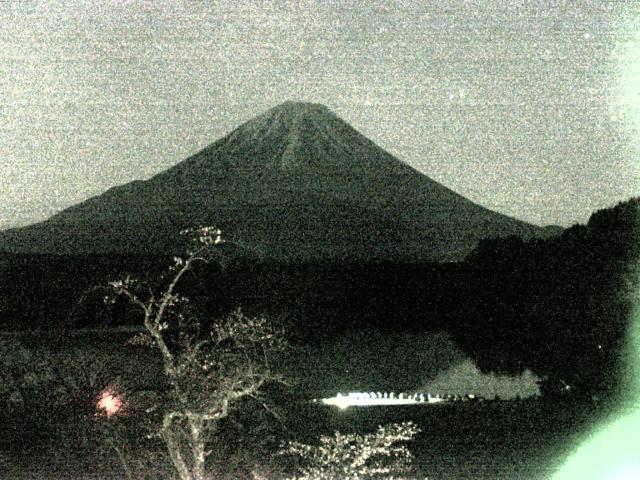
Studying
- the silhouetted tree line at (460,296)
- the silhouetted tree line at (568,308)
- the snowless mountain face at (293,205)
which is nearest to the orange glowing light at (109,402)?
the silhouetted tree line at (460,296)

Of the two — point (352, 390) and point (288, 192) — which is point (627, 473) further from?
point (288, 192)

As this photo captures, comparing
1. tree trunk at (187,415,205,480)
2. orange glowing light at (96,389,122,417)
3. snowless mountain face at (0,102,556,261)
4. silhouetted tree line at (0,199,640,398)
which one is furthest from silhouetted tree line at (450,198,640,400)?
snowless mountain face at (0,102,556,261)

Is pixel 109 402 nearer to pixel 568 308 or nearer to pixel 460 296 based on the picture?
pixel 568 308

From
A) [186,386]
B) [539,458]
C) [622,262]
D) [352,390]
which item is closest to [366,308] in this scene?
[352,390]

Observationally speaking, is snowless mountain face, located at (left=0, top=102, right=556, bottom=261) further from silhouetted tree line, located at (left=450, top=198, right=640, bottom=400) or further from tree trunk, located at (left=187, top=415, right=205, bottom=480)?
tree trunk, located at (left=187, top=415, right=205, bottom=480)

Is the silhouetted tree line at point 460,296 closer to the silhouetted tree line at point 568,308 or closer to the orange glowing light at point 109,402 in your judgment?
the silhouetted tree line at point 568,308
